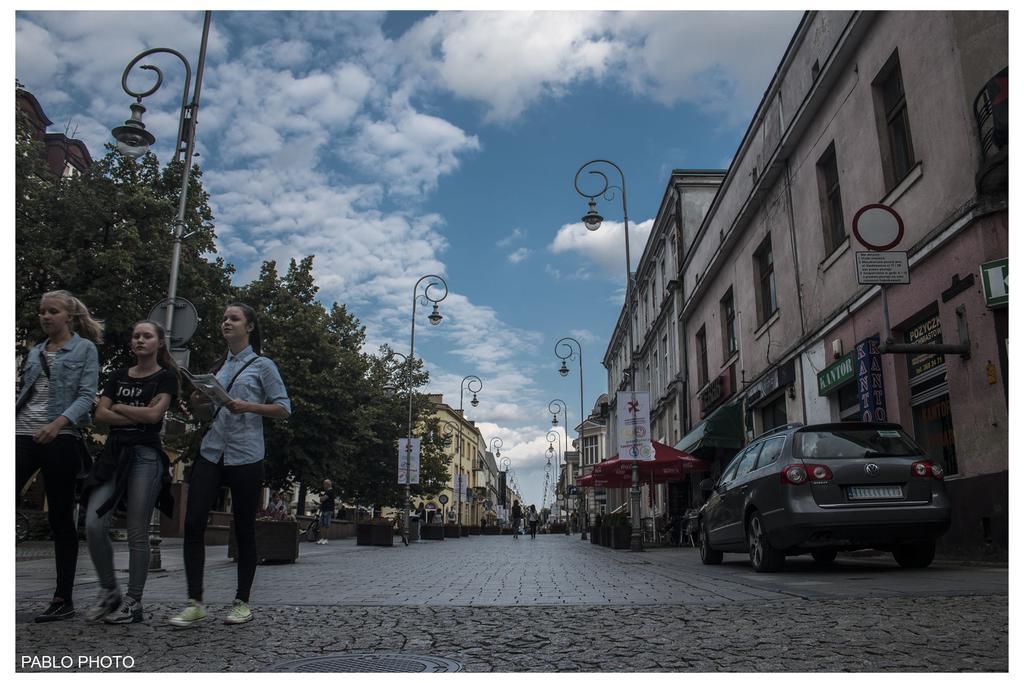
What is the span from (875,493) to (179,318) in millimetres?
9506

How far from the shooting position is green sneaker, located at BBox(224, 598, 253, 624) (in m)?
4.74

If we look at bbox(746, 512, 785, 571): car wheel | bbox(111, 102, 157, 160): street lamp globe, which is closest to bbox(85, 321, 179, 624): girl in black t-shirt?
bbox(746, 512, 785, 571): car wheel

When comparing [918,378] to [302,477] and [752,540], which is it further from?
[302,477]

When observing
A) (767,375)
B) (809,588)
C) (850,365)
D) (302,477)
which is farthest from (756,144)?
(302,477)

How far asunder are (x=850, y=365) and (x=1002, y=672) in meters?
10.8

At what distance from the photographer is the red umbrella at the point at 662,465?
64.5 feet

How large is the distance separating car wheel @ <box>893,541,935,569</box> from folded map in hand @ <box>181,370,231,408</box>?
25.3ft

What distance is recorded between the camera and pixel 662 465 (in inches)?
782

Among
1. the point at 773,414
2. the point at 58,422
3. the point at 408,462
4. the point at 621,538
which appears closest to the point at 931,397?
the point at 773,414

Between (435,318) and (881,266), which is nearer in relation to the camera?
(881,266)

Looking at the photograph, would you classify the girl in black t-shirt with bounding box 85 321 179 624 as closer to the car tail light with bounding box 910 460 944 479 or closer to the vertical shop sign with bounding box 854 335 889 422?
the car tail light with bounding box 910 460 944 479

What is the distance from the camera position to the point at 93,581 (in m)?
7.91

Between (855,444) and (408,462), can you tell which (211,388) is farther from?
(408,462)

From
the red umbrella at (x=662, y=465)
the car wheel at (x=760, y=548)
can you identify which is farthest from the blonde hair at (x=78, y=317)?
the red umbrella at (x=662, y=465)
